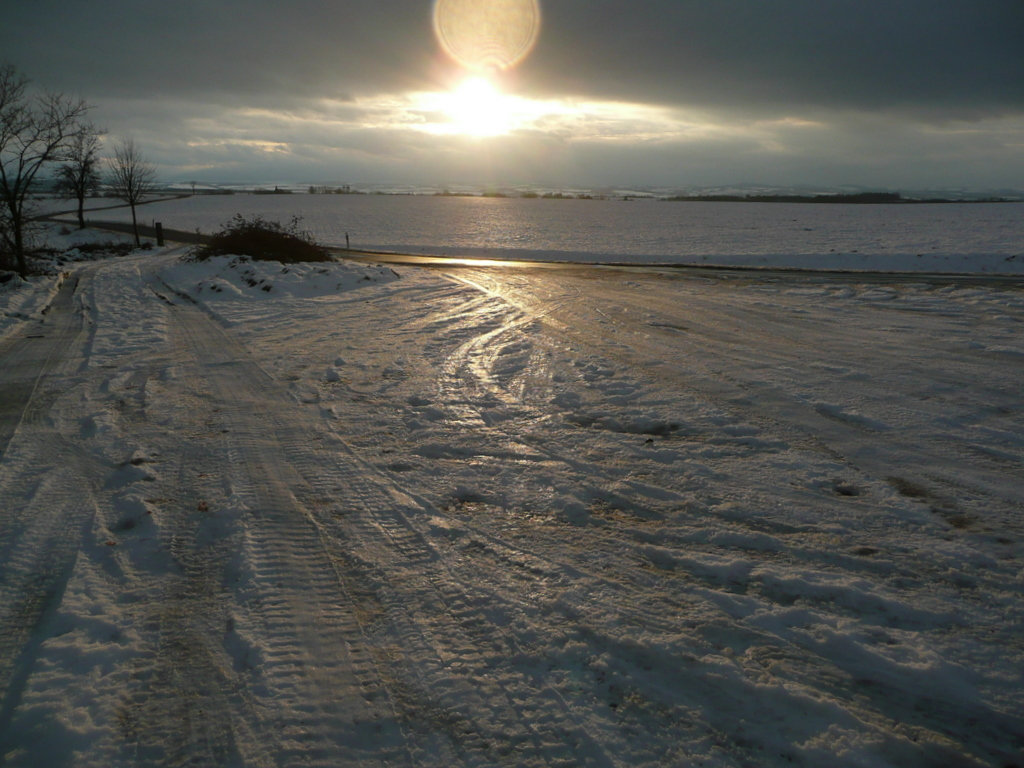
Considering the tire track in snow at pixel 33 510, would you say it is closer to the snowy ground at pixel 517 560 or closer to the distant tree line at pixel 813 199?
the snowy ground at pixel 517 560

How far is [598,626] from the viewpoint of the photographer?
3.24m

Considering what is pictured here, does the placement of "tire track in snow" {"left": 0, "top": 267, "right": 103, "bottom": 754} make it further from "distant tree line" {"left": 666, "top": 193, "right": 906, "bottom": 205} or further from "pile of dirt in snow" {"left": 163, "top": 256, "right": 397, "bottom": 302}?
"distant tree line" {"left": 666, "top": 193, "right": 906, "bottom": 205}

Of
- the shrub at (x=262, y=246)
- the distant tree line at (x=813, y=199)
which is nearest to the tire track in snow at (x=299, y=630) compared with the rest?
the shrub at (x=262, y=246)

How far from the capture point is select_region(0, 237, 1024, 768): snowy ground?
2.62 meters

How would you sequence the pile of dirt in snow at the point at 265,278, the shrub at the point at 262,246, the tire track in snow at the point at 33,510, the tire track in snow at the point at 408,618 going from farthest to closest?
the shrub at the point at 262,246, the pile of dirt in snow at the point at 265,278, the tire track in snow at the point at 33,510, the tire track in snow at the point at 408,618

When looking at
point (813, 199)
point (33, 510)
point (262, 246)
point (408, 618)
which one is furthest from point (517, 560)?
point (813, 199)

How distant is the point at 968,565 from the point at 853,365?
4697 mm

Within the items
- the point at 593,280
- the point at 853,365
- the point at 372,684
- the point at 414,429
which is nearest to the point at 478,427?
the point at 414,429

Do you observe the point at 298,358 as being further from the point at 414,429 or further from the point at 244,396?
the point at 414,429

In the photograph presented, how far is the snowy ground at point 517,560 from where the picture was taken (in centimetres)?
262

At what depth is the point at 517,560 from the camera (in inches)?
152

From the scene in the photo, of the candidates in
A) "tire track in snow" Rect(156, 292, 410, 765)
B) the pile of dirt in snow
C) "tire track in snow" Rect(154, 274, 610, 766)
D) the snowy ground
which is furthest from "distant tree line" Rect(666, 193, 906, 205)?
"tire track in snow" Rect(156, 292, 410, 765)

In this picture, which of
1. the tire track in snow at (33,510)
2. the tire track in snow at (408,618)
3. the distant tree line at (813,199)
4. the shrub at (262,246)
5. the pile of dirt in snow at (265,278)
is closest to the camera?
the tire track in snow at (408,618)

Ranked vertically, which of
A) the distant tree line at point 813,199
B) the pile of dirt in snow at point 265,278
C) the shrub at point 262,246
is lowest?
the pile of dirt in snow at point 265,278
